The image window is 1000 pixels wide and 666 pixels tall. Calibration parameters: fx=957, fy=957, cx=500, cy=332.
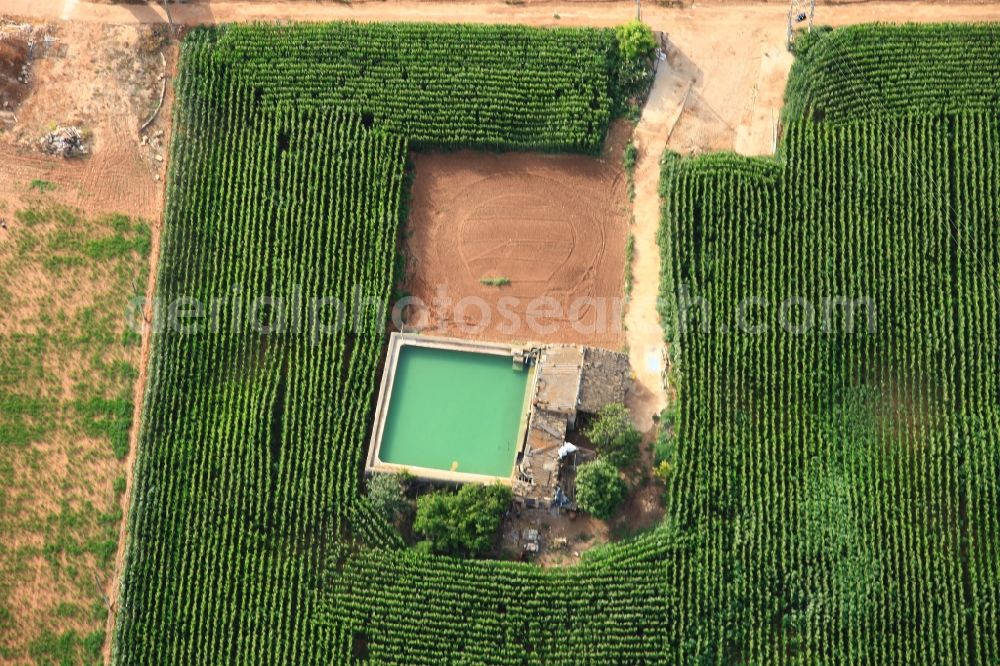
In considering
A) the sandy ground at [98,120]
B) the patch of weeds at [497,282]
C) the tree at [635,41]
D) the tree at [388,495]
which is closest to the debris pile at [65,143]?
the sandy ground at [98,120]

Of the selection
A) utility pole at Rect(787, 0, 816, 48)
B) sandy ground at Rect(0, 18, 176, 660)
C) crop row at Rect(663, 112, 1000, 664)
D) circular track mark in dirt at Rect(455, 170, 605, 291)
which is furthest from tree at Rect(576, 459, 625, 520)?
utility pole at Rect(787, 0, 816, 48)

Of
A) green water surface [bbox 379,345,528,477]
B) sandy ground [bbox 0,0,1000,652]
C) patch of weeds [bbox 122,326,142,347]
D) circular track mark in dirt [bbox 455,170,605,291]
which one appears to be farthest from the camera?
sandy ground [bbox 0,0,1000,652]

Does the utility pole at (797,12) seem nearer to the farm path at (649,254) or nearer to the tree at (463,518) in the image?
the farm path at (649,254)

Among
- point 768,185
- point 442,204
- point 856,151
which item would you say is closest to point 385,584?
point 442,204

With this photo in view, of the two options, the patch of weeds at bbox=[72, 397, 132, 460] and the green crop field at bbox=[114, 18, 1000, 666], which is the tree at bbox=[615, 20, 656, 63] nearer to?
the green crop field at bbox=[114, 18, 1000, 666]

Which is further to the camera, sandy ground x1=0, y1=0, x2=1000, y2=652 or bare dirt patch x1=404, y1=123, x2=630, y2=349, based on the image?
sandy ground x1=0, y1=0, x2=1000, y2=652

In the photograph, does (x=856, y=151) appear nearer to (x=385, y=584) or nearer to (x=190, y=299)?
(x=385, y=584)
